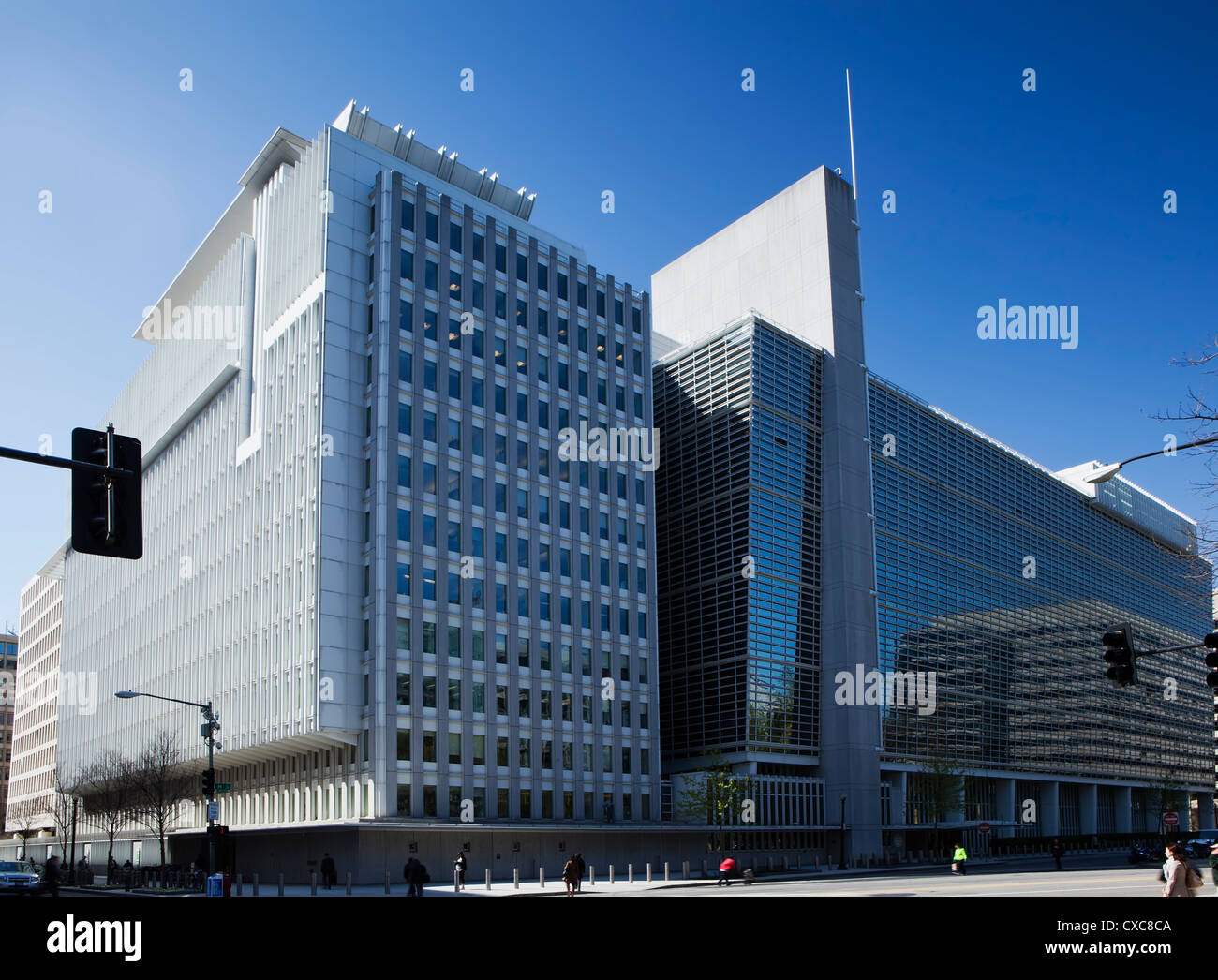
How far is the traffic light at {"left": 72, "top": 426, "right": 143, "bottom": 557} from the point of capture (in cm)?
1167

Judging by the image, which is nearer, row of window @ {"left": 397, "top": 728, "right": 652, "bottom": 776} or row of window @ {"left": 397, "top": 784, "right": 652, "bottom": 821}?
row of window @ {"left": 397, "top": 784, "right": 652, "bottom": 821}

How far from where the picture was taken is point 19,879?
131 feet

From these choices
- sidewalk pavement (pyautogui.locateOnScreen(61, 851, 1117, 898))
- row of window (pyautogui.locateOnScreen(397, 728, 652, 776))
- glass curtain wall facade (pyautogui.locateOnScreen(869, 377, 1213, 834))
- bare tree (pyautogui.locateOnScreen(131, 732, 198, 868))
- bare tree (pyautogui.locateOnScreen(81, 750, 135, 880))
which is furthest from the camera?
glass curtain wall facade (pyautogui.locateOnScreen(869, 377, 1213, 834))

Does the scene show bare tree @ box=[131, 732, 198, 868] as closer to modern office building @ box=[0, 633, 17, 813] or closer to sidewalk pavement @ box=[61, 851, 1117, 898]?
sidewalk pavement @ box=[61, 851, 1117, 898]

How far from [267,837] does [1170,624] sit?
366 ft

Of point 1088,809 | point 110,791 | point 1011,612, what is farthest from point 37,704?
point 1088,809

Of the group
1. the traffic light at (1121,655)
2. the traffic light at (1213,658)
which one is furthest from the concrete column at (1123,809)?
the traffic light at (1213,658)

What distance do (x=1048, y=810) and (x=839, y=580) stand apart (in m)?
41.3

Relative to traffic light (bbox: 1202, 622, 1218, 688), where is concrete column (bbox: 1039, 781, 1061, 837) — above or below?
below

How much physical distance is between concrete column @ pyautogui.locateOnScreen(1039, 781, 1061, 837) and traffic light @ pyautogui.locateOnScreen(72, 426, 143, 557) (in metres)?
105

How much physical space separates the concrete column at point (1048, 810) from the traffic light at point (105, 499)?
10508 cm

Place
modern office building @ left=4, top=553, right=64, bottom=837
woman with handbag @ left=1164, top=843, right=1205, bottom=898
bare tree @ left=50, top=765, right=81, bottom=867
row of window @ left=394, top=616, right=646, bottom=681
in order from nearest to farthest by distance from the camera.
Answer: woman with handbag @ left=1164, top=843, right=1205, bottom=898, row of window @ left=394, top=616, right=646, bottom=681, bare tree @ left=50, top=765, right=81, bottom=867, modern office building @ left=4, top=553, right=64, bottom=837

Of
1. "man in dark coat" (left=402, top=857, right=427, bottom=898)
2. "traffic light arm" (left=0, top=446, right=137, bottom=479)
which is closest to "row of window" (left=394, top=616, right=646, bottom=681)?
"man in dark coat" (left=402, top=857, right=427, bottom=898)
